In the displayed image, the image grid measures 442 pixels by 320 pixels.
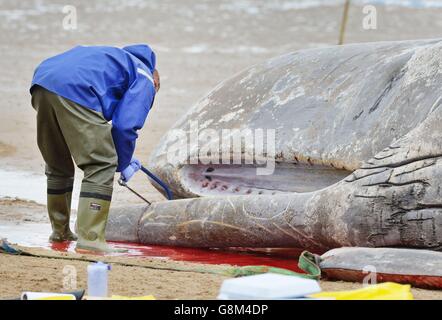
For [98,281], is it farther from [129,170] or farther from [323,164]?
[323,164]

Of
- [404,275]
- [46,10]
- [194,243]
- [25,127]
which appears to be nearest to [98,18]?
[46,10]

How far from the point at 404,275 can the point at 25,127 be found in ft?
24.2

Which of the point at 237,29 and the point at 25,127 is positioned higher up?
the point at 237,29

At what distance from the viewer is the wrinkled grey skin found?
6414 mm

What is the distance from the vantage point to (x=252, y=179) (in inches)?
325

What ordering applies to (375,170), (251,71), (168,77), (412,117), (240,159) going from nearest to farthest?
(375,170) → (412,117) → (240,159) → (251,71) → (168,77)

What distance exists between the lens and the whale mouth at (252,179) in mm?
7852

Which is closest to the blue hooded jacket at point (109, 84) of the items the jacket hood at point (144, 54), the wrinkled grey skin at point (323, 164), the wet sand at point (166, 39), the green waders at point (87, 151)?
the green waders at point (87, 151)

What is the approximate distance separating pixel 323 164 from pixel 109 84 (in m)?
1.57

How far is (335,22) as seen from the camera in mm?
21594

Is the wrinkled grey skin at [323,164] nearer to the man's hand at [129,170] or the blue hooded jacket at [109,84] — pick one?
the man's hand at [129,170]

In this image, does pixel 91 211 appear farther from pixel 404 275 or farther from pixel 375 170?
pixel 404 275

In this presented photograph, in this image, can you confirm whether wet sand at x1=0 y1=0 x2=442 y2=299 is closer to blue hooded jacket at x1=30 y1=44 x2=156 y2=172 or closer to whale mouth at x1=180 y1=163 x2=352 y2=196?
whale mouth at x1=180 y1=163 x2=352 y2=196

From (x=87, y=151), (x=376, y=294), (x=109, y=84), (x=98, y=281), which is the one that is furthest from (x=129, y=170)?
(x=376, y=294)
